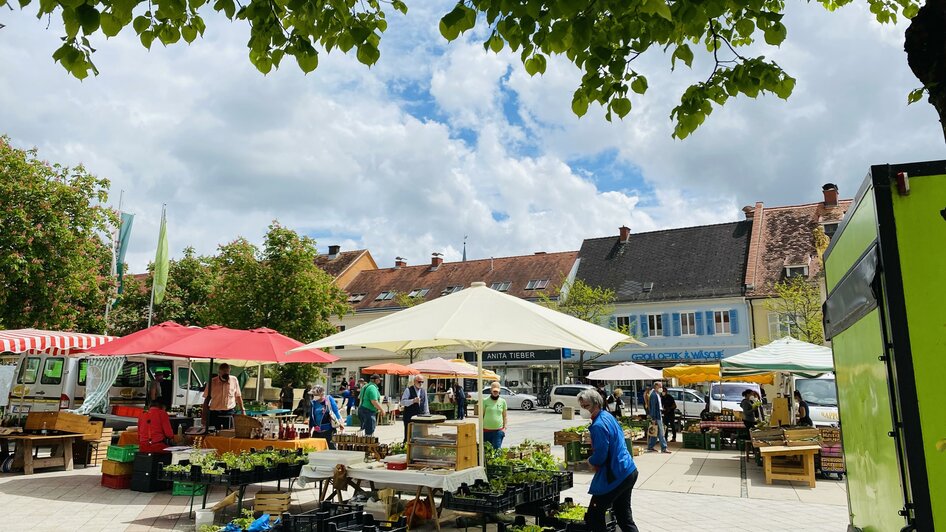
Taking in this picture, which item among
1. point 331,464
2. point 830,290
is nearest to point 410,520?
point 331,464

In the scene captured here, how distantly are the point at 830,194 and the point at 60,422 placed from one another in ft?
133

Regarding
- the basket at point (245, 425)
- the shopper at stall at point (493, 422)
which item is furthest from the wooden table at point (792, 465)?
the basket at point (245, 425)

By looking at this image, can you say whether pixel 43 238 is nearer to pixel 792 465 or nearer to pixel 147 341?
pixel 147 341

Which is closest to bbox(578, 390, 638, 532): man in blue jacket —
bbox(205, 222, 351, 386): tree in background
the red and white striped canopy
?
the red and white striped canopy

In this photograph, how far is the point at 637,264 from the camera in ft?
142

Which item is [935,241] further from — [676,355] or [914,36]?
[676,355]

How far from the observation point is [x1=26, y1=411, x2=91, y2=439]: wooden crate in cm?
1273

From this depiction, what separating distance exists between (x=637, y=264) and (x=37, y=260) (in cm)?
3336

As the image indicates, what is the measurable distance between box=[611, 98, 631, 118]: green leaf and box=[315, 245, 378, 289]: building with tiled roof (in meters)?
49.5

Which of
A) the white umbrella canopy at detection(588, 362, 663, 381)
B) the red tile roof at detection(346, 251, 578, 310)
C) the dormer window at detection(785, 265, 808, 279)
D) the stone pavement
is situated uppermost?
the red tile roof at detection(346, 251, 578, 310)

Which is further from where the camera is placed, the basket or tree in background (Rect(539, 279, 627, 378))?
tree in background (Rect(539, 279, 627, 378))

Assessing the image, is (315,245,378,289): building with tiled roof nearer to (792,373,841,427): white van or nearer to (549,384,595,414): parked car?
(549,384,595,414): parked car

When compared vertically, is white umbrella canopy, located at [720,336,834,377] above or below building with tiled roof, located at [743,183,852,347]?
below

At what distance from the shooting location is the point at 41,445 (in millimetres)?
12219
